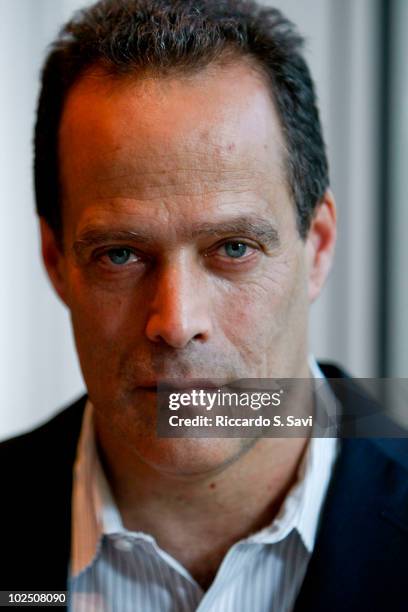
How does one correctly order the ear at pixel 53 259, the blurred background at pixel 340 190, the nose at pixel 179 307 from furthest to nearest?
the blurred background at pixel 340 190 → the ear at pixel 53 259 → the nose at pixel 179 307

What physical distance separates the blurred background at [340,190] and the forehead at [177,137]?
81 centimetres

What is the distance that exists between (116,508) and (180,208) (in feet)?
1.36

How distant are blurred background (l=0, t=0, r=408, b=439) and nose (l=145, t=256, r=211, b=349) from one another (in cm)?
91

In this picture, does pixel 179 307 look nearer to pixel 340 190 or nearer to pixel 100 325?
pixel 100 325

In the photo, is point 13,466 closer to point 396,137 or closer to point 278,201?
point 278,201

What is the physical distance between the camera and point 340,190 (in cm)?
164

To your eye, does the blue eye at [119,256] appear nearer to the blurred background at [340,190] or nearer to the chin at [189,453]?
the chin at [189,453]

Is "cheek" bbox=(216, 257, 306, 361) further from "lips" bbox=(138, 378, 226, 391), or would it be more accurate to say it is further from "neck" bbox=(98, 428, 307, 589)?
"neck" bbox=(98, 428, 307, 589)

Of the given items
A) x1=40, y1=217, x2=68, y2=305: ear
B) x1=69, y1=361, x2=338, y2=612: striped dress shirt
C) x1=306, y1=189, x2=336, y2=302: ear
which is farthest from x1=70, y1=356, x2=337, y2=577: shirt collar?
x1=40, y1=217, x2=68, y2=305: ear

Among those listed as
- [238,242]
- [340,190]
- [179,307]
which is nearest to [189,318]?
[179,307]

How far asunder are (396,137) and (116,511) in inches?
41.5

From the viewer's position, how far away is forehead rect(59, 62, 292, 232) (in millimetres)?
803

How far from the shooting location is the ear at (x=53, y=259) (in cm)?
103

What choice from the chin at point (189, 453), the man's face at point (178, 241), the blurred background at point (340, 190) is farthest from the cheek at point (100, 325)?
the blurred background at point (340, 190)
